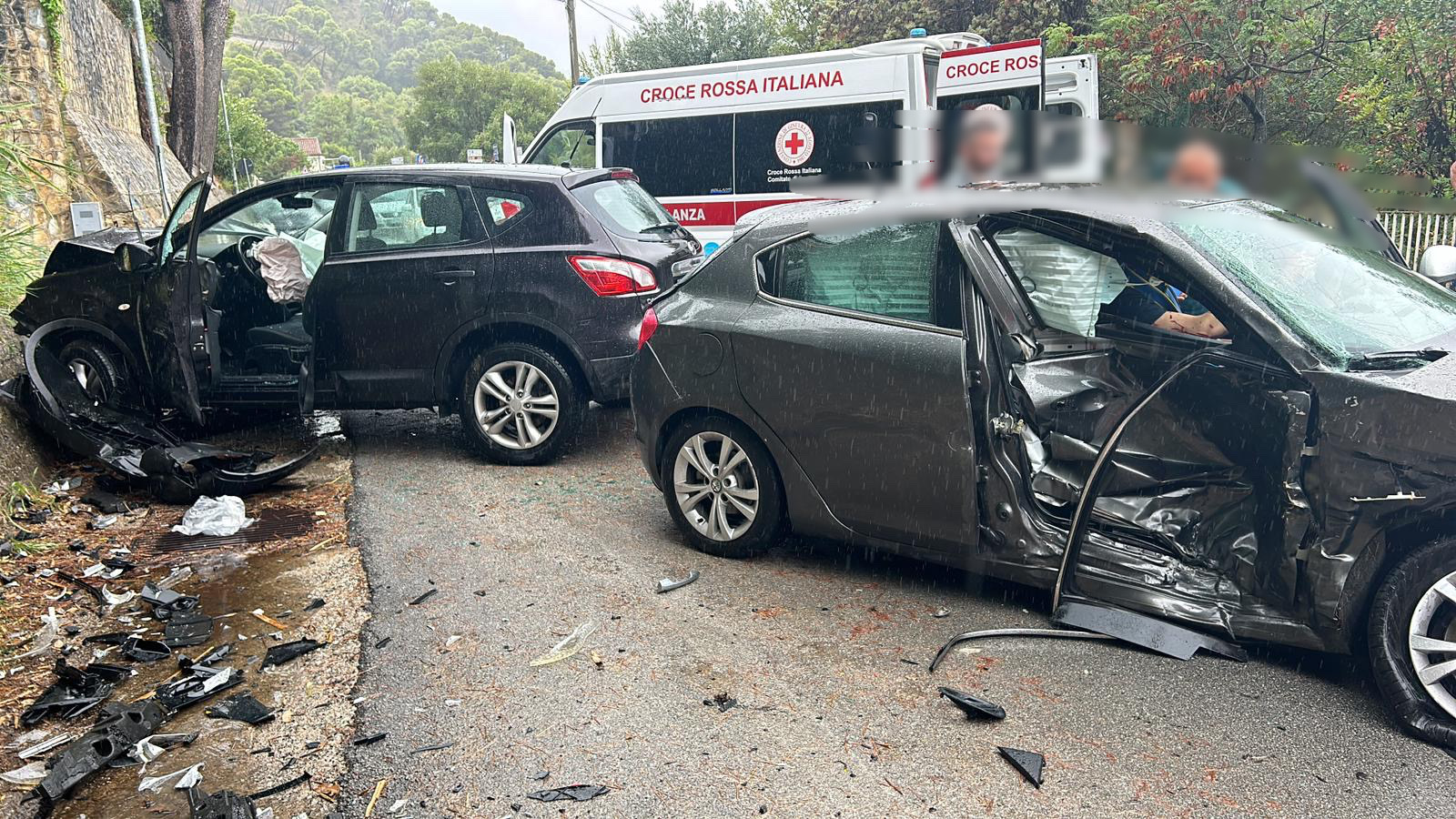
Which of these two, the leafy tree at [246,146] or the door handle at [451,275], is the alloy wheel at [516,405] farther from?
the leafy tree at [246,146]

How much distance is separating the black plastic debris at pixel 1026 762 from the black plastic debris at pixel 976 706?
18 centimetres

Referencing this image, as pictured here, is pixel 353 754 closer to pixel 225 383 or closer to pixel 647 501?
pixel 647 501

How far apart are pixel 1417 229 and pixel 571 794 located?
1260cm

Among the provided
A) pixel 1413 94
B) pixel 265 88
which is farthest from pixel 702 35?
pixel 265 88

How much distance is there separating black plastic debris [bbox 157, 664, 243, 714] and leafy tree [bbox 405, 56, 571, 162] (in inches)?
2861

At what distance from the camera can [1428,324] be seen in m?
3.94

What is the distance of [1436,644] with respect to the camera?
3.27 m

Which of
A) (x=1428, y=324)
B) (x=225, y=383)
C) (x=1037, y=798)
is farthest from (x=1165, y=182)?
(x=225, y=383)

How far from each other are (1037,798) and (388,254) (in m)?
5.36

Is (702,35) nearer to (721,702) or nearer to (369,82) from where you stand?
(721,702)

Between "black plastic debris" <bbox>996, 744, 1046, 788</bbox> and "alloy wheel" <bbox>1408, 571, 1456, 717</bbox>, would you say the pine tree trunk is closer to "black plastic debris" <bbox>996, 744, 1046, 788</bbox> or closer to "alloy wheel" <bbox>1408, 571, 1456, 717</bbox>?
"black plastic debris" <bbox>996, 744, 1046, 788</bbox>

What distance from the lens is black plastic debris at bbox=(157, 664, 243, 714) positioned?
3934 mm

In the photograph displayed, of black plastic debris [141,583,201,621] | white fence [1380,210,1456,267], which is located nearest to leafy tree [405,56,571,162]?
white fence [1380,210,1456,267]

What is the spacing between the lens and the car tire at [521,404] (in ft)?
Answer: 22.2
